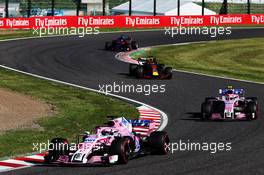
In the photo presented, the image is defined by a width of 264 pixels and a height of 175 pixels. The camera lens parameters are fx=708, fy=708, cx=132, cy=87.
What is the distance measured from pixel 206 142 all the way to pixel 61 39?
130 feet

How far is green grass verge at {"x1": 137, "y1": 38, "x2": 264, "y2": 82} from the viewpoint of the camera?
4182 centimetres

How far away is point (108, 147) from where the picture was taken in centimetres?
1691

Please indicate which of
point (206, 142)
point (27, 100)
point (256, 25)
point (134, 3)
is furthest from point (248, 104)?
point (134, 3)

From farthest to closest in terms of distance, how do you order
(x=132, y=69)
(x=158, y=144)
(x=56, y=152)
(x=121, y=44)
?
(x=121, y=44)
(x=132, y=69)
(x=158, y=144)
(x=56, y=152)

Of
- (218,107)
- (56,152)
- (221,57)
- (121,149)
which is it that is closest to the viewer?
(121,149)

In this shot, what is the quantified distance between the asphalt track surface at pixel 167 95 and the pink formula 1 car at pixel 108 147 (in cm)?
25

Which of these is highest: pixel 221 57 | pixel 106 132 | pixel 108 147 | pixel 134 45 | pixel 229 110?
pixel 106 132

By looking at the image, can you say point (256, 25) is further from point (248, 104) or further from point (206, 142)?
point (206, 142)

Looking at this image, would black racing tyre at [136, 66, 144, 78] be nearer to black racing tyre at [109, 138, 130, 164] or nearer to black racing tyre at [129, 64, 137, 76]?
black racing tyre at [129, 64, 137, 76]

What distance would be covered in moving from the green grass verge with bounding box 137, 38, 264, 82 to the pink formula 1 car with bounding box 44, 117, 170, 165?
20.2 meters

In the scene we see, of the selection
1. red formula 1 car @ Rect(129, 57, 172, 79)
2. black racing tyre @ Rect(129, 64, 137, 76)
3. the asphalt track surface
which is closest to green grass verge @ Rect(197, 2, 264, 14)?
the asphalt track surface

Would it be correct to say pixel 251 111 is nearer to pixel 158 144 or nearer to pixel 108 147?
pixel 158 144

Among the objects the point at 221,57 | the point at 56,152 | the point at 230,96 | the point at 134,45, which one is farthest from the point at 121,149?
the point at 134,45

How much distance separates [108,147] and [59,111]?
361 inches
